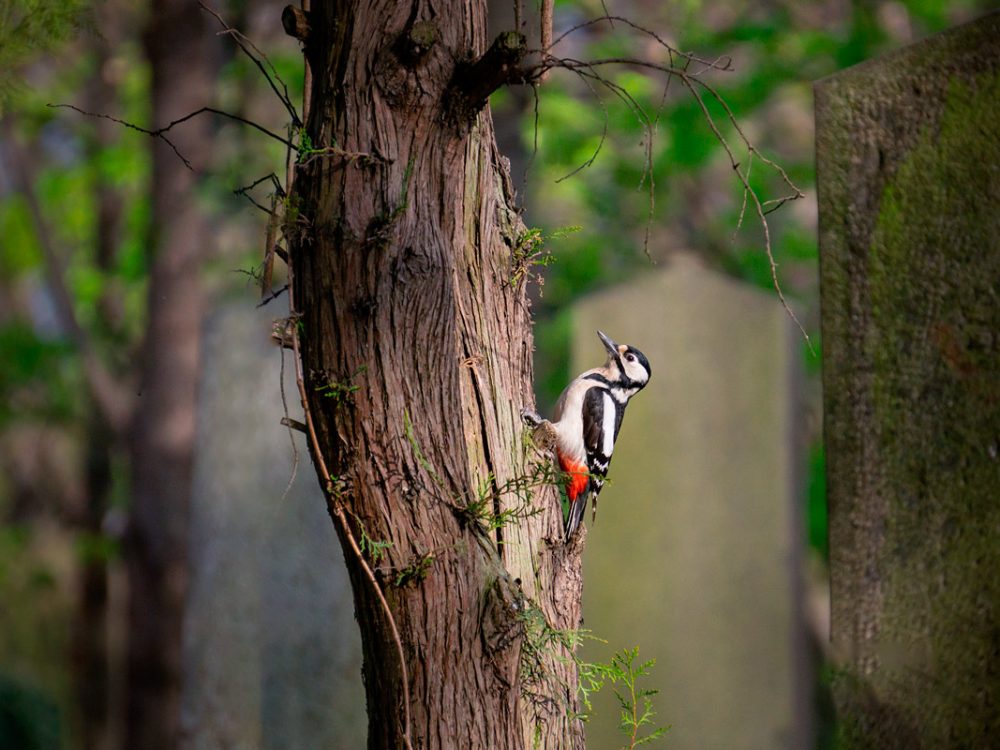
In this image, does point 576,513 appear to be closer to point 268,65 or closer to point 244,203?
point 268,65

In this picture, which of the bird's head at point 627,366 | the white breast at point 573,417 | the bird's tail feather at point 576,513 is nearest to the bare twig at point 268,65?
the bird's tail feather at point 576,513

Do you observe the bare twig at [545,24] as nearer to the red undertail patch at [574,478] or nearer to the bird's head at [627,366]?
the red undertail patch at [574,478]

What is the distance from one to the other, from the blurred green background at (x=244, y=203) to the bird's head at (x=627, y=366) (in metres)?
2.01

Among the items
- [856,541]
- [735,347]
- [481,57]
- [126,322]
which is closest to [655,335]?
[735,347]

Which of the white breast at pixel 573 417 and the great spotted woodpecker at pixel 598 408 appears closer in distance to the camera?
the white breast at pixel 573 417

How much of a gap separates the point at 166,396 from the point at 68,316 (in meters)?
1.24

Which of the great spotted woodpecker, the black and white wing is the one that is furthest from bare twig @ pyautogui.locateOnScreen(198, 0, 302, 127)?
the black and white wing

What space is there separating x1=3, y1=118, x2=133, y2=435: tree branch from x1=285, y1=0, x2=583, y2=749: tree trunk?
17.6ft

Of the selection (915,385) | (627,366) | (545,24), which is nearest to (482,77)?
(545,24)

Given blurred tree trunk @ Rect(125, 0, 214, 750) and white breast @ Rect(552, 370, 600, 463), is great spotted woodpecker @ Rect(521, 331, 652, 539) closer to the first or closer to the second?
white breast @ Rect(552, 370, 600, 463)

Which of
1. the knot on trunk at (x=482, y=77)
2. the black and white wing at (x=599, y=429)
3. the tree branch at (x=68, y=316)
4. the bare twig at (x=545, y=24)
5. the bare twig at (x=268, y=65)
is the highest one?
the tree branch at (x=68, y=316)

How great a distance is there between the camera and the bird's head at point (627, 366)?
12.8 ft

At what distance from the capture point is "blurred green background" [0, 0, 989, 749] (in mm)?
6758

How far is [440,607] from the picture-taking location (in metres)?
1.84
